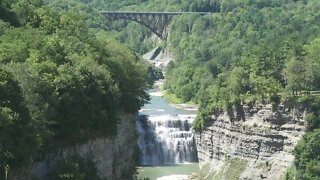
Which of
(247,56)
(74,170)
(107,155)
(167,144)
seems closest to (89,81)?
(107,155)

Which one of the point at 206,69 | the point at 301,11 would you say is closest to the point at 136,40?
the point at 301,11

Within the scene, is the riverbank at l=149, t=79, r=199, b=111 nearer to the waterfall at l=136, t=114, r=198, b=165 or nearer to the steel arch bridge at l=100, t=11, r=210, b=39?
the steel arch bridge at l=100, t=11, r=210, b=39

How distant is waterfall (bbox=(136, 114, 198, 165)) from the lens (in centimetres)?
7650

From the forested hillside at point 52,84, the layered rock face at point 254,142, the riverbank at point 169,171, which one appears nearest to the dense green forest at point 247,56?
the layered rock face at point 254,142

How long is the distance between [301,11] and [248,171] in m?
84.7

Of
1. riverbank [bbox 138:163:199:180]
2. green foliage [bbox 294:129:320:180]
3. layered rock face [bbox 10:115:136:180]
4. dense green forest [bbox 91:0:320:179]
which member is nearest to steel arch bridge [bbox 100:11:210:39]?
dense green forest [bbox 91:0:320:179]

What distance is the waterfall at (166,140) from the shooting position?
7650 cm

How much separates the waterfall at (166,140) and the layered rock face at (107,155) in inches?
1080

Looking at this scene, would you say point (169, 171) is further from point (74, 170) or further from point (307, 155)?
point (74, 170)

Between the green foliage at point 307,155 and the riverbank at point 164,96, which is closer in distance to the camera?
the green foliage at point 307,155

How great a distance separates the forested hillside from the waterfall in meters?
21.7

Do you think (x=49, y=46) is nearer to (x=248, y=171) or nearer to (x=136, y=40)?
(x=248, y=171)

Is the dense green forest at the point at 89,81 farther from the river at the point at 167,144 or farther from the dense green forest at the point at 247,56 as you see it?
the river at the point at 167,144

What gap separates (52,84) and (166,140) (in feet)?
136
